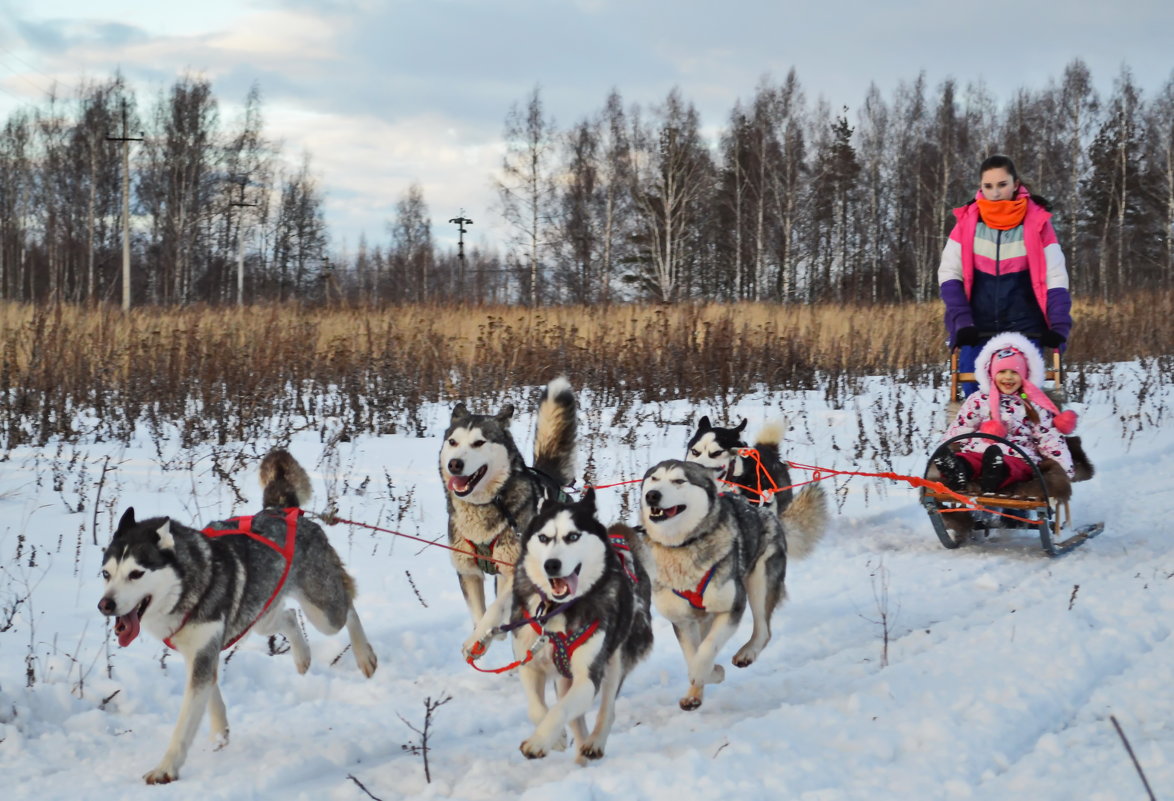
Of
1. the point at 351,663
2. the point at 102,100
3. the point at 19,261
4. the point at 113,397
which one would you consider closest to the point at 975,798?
the point at 351,663

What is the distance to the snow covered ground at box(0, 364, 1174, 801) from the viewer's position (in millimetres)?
2557

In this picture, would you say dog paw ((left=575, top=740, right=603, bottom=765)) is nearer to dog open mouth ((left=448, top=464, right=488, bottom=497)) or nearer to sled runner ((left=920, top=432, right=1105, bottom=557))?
dog open mouth ((left=448, top=464, right=488, bottom=497))

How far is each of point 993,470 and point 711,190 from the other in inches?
955

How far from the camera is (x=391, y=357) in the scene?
9430 millimetres

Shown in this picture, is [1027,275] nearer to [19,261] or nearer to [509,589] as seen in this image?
[509,589]

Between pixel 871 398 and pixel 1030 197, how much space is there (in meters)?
4.83

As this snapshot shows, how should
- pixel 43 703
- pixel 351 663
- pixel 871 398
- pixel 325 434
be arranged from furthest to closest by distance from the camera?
pixel 871 398, pixel 325 434, pixel 351 663, pixel 43 703

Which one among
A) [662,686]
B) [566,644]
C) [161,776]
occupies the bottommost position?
[662,686]

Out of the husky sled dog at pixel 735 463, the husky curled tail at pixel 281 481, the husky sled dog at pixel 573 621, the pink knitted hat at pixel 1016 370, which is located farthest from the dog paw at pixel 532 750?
the pink knitted hat at pixel 1016 370

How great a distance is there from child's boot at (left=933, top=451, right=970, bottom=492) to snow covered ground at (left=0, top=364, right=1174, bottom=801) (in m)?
0.43

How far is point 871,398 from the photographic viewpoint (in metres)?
10.6

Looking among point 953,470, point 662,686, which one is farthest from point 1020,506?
point 662,686

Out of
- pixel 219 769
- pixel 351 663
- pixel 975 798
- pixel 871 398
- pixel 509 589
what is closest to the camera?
pixel 975 798

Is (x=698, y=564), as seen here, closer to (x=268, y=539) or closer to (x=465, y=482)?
(x=465, y=482)
